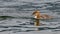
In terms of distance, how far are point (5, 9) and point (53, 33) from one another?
2.61m

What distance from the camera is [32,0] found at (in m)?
7.49

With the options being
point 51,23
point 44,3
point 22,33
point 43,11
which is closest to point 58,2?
point 44,3

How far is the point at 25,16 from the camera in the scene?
5.79 metres

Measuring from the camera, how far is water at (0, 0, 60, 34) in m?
4.56

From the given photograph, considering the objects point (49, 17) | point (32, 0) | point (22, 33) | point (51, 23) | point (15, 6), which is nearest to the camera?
point (22, 33)

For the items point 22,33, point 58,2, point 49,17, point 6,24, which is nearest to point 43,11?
point 49,17

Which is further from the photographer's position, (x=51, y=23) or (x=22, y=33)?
(x=51, y=23)

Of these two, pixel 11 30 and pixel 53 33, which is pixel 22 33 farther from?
pixel 53 33

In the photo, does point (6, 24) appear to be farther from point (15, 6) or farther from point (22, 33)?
point (15, 6)

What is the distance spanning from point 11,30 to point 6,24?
0.47 metres

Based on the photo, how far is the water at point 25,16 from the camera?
456 centimetres

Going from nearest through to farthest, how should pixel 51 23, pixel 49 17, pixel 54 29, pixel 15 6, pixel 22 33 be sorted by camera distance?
pixel 22 33 < pixel 54 29 < pixel 51 23 < pixel 49 17 < pixel 15 6

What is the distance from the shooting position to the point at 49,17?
18.5 feet

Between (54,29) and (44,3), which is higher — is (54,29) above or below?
below
